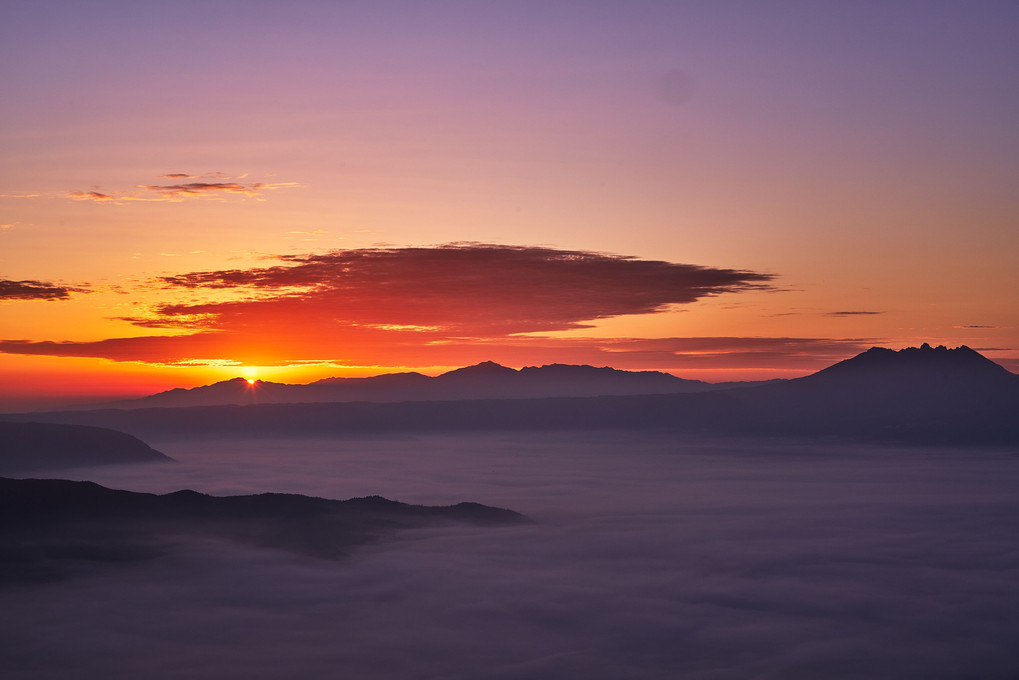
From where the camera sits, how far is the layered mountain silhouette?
119 m

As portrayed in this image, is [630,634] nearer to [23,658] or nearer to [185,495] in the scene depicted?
[23,658]

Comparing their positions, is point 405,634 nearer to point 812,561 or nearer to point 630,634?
point 630,634

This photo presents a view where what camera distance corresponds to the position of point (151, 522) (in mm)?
140375

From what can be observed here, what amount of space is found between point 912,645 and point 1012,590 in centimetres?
3786

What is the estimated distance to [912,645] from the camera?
80.1m

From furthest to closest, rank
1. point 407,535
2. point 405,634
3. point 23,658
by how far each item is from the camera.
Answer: point 407,535 < point 405,634 < point 23,658

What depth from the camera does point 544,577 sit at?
4469 inches

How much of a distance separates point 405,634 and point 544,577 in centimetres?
3728

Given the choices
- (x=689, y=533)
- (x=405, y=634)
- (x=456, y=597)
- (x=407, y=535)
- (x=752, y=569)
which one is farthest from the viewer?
(x=689, y=533)

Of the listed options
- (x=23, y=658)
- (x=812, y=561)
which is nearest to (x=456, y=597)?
(x=23, y=658)

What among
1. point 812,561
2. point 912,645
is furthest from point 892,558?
point 912,645

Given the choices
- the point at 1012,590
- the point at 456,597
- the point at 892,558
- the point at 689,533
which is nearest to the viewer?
the point at 456,597

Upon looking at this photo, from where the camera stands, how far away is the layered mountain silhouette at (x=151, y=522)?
11944 centimetres

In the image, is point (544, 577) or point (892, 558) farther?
point (892, 558)
